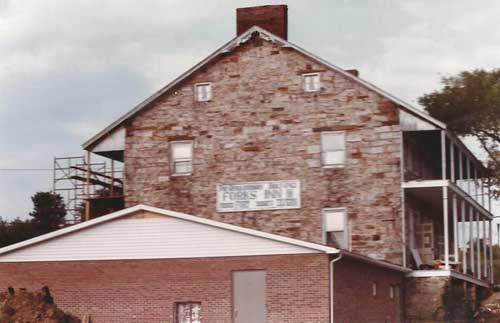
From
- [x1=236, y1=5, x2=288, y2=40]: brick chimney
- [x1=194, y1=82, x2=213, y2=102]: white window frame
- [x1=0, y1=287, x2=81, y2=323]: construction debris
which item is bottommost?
[x1=0, y1=287, x2=81, y2=323]: construction debris

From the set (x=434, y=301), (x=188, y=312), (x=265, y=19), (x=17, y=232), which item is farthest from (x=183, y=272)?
(x=17, y=232)

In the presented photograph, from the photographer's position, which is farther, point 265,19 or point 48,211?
point 48,211

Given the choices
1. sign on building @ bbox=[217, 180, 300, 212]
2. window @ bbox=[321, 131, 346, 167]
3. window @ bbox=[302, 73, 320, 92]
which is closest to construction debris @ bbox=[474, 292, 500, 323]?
window @ bbox=[321, 131, 346, 167]

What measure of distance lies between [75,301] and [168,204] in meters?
9.06

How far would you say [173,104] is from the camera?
41.2m

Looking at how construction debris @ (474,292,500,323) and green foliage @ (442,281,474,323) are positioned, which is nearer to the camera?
construction debris @ (474,292,500,323)

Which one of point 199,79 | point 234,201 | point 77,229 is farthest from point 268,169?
point 77,229

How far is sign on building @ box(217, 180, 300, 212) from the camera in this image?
129ft

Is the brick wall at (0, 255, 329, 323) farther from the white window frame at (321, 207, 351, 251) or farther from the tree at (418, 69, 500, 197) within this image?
the tree at (418, 69, 500, 197)

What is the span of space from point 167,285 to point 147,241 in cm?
141

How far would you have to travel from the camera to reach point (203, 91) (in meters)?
40.9

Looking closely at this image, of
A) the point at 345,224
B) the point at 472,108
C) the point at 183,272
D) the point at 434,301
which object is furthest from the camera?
the point at 472,108

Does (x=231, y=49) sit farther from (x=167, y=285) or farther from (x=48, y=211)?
(x=48, y=211)

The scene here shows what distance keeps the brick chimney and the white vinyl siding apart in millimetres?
11812
